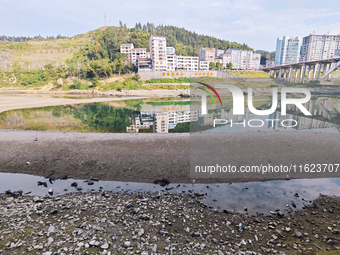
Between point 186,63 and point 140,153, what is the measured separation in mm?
96056

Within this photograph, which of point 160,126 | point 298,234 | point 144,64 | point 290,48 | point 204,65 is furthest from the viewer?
point 290,48

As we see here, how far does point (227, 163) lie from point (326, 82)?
75.1 meters

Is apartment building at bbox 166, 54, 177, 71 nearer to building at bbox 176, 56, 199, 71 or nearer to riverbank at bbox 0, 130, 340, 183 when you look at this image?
building at bbox 176, 56, 199, 71

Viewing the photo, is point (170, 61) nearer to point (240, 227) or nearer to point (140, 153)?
point (140, 153)

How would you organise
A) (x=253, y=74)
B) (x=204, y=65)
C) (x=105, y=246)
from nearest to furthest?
(x=105, y=246) < (x=253, y=74) < (x=204, y=65)

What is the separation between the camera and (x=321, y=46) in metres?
149

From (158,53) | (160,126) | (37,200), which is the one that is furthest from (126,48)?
(37,200)

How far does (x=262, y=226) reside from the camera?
602 centimetres

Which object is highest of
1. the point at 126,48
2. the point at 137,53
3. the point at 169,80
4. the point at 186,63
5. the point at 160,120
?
the point at 126,48

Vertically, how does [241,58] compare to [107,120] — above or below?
above

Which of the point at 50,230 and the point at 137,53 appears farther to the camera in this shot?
the point at 137,53

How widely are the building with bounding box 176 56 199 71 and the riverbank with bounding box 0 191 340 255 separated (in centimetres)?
9847

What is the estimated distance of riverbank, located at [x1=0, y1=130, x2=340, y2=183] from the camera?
33.2ft

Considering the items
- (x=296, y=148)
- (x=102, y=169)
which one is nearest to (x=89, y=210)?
(x=102, y=169)
